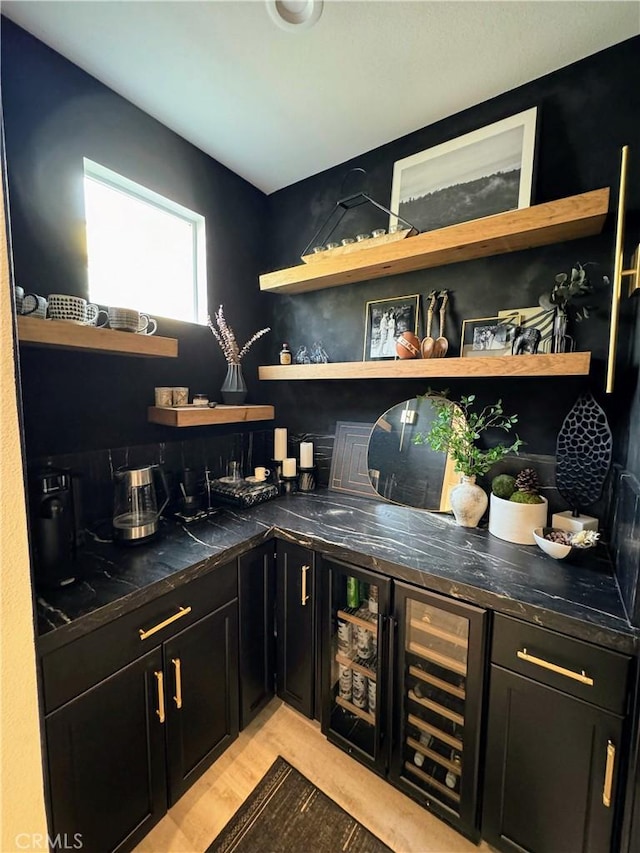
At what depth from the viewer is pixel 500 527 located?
56.4 inches

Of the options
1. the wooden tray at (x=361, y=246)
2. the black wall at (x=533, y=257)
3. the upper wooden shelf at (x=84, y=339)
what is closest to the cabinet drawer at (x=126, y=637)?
the upper wooden shelf at (x=84, y=339)

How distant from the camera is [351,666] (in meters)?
1.51

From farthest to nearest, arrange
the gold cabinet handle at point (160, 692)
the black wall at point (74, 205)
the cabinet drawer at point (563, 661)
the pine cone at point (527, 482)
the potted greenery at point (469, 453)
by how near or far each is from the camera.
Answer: the potted greenery at point (469, 453) < the pine cone at point (527, 482) < the black wall at point (74, 205) < the gold cabinet handle at point (160, 692) < the cabinet drawer at point (563, 661)

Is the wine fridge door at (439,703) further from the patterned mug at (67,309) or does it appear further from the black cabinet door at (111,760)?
the patterned mug at (67,309)

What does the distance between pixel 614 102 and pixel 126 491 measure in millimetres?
2430

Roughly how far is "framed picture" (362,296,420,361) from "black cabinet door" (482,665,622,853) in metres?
1.44

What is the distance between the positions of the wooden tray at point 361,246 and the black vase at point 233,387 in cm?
72

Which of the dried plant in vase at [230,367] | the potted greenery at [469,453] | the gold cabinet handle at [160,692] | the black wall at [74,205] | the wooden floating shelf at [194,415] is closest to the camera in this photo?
the gold cabinet handle at [160,692]

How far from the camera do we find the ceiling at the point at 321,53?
1.20m

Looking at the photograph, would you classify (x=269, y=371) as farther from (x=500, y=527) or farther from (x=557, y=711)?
(x=557, y=711)

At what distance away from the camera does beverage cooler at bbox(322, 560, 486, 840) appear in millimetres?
1172

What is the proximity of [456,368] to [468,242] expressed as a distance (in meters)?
0.50

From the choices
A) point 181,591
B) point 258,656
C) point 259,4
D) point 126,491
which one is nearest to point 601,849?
point 258,656

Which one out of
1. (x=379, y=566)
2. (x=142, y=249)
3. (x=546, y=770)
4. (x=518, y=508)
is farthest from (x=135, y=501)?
(x=546, y=770)
